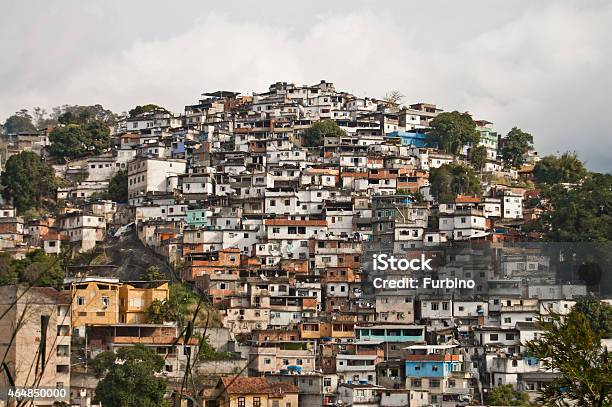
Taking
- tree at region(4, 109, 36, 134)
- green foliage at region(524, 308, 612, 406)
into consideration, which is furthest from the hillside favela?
tree at region(4, 109, 36, 134)

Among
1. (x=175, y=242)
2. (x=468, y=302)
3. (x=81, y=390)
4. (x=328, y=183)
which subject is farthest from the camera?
(x=328, y=183)

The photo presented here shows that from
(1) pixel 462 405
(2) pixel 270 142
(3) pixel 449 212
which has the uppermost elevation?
(2) pixel 270 142

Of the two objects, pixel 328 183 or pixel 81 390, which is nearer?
pixel 81 390

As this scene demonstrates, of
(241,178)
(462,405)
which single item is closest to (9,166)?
(241,178)

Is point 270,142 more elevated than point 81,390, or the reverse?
point 270,142

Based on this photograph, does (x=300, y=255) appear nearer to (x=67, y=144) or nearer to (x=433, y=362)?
(x=433, y=362)

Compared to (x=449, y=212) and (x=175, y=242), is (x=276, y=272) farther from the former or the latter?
(x=449, y=212)

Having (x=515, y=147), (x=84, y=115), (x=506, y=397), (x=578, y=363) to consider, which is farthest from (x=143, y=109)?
(x=578, y=363)
